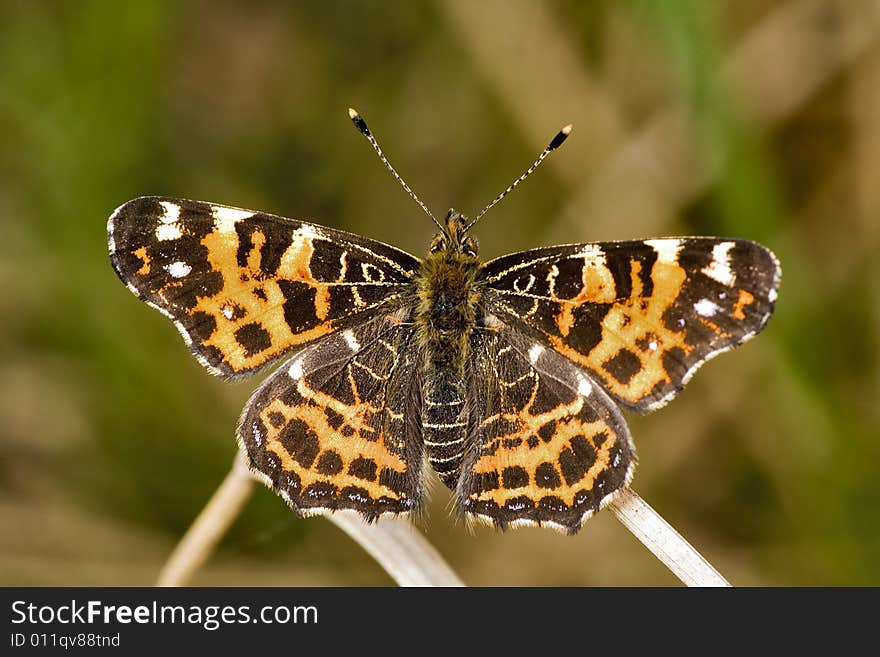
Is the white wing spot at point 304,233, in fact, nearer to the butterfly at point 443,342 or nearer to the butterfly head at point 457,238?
the butterfly at point 443,342

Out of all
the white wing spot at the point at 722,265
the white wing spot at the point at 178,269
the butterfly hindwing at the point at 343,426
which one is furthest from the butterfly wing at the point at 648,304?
the white wing spot at the point at 178,269

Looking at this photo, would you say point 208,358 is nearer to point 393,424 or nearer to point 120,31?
point 393,424

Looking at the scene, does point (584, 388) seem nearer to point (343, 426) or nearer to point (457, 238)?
point (457, 238)

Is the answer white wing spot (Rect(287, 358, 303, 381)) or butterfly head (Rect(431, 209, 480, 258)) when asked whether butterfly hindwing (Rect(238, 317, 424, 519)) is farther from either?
butterfly head (Rect(431, 209, 480, 258))

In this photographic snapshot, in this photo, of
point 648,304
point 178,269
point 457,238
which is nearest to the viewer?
Result: point 648,304

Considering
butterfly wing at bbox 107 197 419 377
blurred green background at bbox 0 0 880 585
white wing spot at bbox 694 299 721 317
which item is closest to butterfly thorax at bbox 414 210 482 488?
butterfly wing at bbox 107 197 419 377

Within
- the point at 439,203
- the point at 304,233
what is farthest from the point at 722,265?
the point at 439,203
